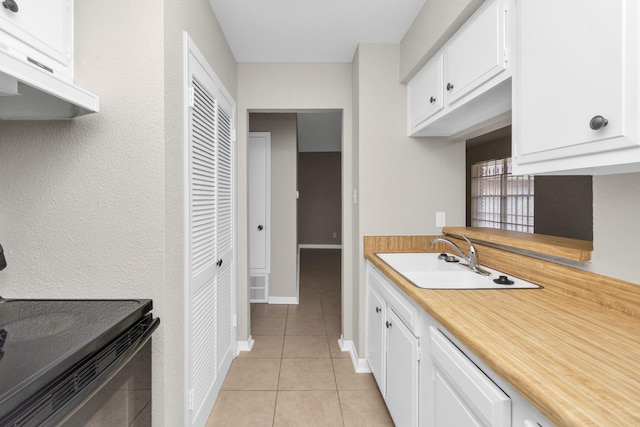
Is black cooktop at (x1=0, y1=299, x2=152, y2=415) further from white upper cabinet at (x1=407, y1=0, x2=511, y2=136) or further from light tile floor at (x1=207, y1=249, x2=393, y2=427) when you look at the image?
white upper cabinet at (x1=407, y1=0, x2=511, y2=136)

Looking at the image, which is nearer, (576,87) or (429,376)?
(576,87)

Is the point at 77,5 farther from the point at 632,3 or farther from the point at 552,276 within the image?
the point at 552,276

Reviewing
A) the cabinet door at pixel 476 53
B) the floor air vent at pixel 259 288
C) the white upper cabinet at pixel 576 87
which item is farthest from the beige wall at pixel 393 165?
the floor air vent at pixel 259 288

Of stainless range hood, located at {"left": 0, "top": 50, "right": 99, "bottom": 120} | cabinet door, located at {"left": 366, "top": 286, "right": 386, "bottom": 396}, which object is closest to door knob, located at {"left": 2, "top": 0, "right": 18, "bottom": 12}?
stainless range hood, located at {"left": 0, "top": 50, "right": 99, "bottom": 120}

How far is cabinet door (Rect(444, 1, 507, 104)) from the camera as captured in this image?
50.1 inches

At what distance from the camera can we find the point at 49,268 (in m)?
1.20

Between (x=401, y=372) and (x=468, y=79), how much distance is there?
1.45 metres

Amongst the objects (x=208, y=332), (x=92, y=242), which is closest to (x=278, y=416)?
(x=208, y=332)

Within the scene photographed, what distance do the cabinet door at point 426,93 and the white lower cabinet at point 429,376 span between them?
1.07 metres

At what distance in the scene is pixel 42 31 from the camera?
3.15 ft

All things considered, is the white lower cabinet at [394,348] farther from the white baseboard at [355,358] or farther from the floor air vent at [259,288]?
the floor air vent at [259,288]

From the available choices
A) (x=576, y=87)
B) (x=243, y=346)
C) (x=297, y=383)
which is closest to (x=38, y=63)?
Answer: (x=576, y=87)

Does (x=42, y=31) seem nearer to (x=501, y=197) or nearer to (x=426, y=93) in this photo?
(x=426, y=93)

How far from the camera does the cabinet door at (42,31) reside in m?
0.84
